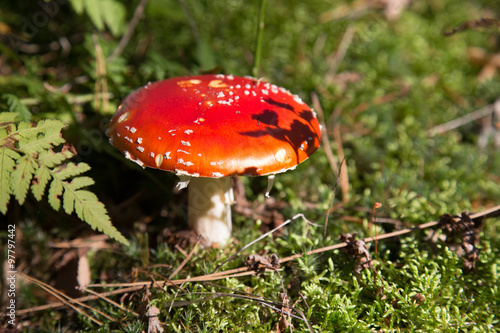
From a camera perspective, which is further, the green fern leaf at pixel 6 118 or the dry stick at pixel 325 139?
the dry stick at pixel 325 139

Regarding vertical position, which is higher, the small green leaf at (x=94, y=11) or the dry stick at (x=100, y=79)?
the small green leaf at (x=94, y=11)

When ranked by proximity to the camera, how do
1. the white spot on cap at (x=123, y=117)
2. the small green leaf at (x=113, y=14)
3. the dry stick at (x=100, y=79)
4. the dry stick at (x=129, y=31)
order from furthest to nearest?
the dry stick at (x=129, y=31)
the small green leaf at (x=113, y=14)
the dry stick at (x=100, y=79)
the white spot on cap at (x=123, y=117)

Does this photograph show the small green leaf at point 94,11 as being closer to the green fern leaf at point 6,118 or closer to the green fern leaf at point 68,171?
the green fern leaf at point 6,118

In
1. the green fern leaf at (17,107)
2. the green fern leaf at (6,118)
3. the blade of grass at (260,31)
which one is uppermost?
the blade of grass at (260,31)

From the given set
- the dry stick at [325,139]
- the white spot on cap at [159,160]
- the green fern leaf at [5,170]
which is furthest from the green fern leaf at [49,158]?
the dry stick at [325,139]

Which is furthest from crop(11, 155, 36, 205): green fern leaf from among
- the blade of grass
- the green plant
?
the blade of grass

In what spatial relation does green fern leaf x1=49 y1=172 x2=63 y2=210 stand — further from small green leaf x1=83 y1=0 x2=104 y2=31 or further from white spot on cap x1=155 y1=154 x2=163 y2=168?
small green leaf x1=83 y1=0 x2=104 y2=31
